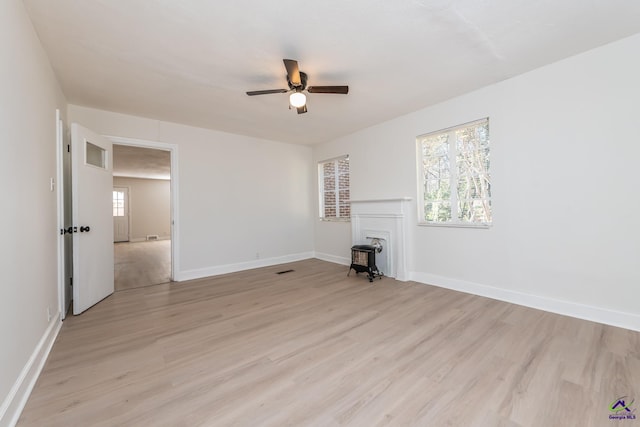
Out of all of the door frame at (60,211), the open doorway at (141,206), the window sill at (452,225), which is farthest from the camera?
the open doorway at (141,206)

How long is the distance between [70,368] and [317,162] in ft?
16.2

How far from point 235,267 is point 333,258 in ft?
6.50

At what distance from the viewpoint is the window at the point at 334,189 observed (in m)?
5.36

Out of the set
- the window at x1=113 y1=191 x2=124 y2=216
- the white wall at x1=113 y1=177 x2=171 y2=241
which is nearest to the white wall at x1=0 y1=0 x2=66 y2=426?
the white wall at x1=113 y1=177 x2=171 y2=241

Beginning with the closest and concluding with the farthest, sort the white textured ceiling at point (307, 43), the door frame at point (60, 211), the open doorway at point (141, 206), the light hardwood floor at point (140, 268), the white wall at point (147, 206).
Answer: the white textured ceiling at point (307, 43) < the door frame at point (60, 211) < the light hardwood floor at point (140, 268) < the open doorway at point (141, 206) < the white wall at point (147, 206)

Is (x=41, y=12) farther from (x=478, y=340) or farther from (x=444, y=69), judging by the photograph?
(x=478, y=340)

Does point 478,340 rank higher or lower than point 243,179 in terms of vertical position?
→ lower

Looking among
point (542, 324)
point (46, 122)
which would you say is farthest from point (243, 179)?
point (542, 324)

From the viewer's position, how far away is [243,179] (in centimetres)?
498

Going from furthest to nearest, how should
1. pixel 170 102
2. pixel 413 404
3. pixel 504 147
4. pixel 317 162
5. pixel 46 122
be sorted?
pixel 317 162 → pixel 170 102 → pixel 504 147 → pixel 46 122 → pixel 413 404

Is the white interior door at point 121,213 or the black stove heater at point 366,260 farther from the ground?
the white interior door at point 121,213

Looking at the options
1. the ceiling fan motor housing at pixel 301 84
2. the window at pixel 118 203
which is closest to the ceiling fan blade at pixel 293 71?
the ceiling fan motor housing at pixel 301 84

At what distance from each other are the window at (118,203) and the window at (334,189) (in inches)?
321

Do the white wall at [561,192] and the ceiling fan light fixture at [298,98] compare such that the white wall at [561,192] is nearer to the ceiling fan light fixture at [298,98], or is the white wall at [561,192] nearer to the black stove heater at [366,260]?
the black stove heater at [366,260]
